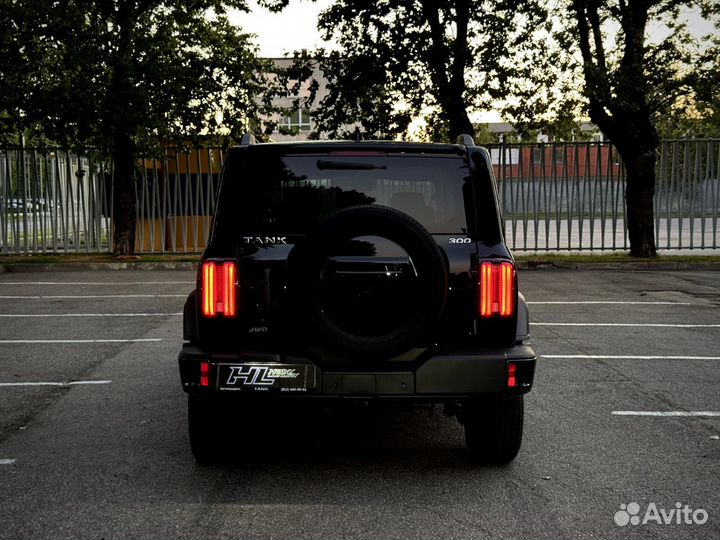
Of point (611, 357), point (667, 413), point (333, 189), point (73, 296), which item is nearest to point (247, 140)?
point (333, 189)

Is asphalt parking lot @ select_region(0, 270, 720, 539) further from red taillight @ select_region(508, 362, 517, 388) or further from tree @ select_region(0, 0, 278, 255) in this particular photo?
tree @ select_region(0, 0, 278, 255)

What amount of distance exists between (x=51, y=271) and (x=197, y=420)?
1617 centimetres

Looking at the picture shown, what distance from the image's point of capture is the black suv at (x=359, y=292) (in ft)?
14.4

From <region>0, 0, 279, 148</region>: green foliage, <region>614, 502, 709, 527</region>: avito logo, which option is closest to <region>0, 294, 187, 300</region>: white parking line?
<region>0, 0, 279, 148</region>: green foliage

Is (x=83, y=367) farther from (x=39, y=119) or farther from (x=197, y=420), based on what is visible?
(x=39, y=119)

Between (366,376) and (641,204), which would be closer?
(366,376)

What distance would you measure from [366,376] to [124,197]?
18249 mm

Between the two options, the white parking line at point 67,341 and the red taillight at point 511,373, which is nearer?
the red taillight at point 511,373

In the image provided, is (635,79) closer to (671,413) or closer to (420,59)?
(420,59)

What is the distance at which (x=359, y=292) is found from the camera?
4.40 meters

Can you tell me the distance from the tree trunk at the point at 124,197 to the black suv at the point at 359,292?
17320 millimetres

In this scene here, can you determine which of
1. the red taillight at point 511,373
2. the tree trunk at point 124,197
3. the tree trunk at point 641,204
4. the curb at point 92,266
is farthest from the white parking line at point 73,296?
the tree trunk at point 641,204

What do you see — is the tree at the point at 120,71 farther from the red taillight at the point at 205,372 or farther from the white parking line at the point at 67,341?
the red taillight at the point at 205,372

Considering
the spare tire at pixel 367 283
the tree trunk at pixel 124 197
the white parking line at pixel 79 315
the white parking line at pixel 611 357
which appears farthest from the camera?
the tree trunk at pixel 124 197
